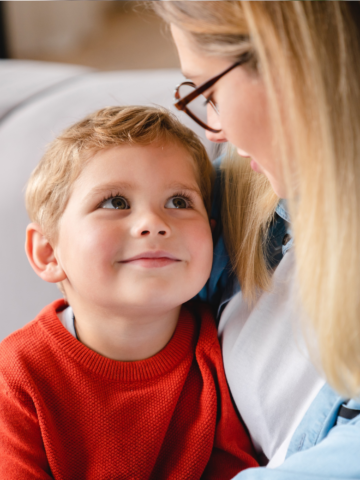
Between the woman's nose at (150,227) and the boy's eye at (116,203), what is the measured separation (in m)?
0.06

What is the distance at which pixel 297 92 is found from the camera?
631 mm

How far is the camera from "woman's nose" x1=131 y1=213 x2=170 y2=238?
917 mm

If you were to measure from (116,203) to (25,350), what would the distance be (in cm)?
34

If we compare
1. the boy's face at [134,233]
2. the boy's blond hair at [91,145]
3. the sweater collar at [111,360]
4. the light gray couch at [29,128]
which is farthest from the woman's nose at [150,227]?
the light gray couch at [29,128]

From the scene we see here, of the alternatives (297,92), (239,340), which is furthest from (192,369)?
(297,92)

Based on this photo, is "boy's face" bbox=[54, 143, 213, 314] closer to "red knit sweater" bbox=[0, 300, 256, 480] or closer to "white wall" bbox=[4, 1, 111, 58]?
"red knit sweater" bbox=[0, 300, 256, 480]

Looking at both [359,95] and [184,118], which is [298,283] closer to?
[359,95]

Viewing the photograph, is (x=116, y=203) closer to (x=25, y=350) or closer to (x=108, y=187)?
(x=108, y=187)

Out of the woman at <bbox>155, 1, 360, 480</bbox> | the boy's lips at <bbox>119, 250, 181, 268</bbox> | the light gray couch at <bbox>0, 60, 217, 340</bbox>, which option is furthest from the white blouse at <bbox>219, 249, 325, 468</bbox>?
the light gray couch at <bbox>0, 60, 217, 340</bbox>

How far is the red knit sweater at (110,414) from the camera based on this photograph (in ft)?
3.04

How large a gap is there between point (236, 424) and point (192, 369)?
5.6 inches

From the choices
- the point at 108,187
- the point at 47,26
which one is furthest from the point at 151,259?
the point at 47,26

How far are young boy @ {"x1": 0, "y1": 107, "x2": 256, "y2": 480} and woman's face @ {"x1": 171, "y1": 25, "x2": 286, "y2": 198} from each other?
10.0 inches

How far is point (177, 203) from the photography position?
1.03m
